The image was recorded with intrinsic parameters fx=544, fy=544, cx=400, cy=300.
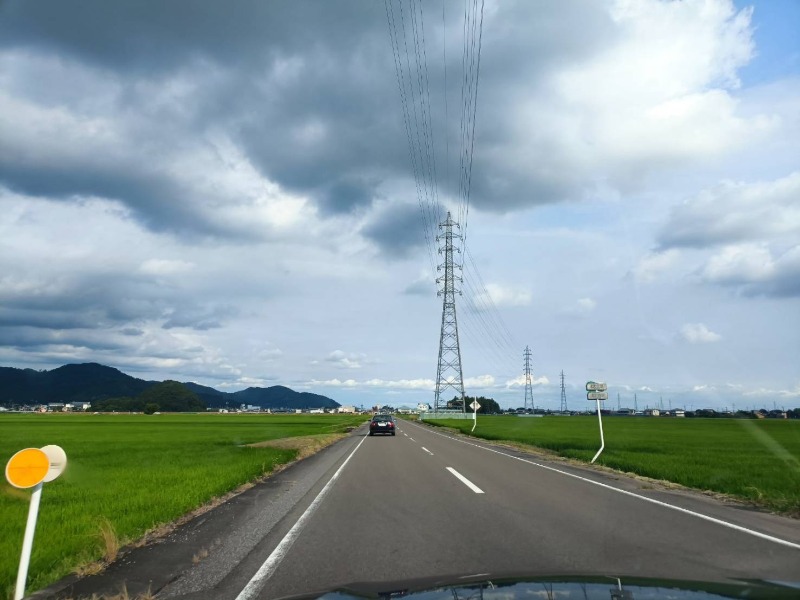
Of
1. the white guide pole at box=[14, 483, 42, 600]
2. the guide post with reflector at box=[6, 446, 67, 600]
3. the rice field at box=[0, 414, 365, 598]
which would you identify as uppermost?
the guide post with reflector at box=[6, 446, 67, 600]

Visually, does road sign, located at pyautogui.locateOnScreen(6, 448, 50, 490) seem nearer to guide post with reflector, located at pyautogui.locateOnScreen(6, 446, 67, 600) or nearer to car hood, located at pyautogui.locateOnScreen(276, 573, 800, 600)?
guide post with reflector, located at pyautogui.locateOnScreen(6, 446, 67, 600)

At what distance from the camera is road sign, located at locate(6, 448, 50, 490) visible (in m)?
5.38

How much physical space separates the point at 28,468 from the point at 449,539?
4925 mm

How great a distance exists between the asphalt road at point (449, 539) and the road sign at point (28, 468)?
1.15 meters

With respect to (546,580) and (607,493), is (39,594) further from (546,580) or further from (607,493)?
(607,493)

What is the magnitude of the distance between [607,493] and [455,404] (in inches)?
4679

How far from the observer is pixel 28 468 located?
546 cm

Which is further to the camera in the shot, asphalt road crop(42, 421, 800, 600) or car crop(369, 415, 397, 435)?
car crop(369, 415, 397, 435)

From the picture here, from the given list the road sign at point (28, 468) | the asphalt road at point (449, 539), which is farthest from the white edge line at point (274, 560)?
the road sign at point (28, 468)

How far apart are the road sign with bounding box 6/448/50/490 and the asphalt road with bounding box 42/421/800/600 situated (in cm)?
115

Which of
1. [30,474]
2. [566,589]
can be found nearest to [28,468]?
[30,474]

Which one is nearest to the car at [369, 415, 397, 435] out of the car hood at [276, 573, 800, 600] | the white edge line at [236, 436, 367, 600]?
the white edge line at [236, 436, 367, 600]

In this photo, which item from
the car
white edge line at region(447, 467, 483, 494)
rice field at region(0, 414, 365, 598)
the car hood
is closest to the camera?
the car hood

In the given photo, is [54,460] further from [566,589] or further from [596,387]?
[596,387]
